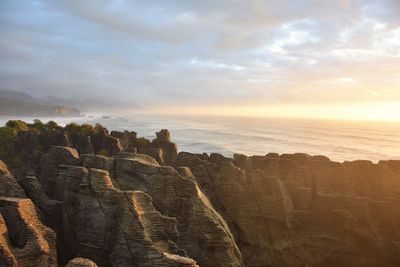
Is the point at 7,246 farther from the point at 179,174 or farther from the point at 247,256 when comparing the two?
the point at 247,256

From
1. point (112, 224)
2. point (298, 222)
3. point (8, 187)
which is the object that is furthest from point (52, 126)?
point (112, 224)

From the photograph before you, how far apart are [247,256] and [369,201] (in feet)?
45.2

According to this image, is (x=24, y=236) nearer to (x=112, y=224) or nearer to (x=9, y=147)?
(x=112, y=224)

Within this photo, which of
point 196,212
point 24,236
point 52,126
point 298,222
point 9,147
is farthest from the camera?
point 52,126

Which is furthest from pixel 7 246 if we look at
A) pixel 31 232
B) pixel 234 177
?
pixel 234 177

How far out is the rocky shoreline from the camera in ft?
71.8

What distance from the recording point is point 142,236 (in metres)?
21.9

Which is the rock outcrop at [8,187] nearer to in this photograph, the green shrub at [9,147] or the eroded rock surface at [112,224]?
the eroded rock surface at [112,224]

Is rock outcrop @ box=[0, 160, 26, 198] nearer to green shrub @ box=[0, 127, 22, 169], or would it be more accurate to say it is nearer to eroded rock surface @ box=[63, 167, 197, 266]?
eroded rock surface @ box=[63, 167, 197, 266]

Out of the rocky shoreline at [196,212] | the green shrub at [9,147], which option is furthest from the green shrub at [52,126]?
the rocky shoreline at [196,212]

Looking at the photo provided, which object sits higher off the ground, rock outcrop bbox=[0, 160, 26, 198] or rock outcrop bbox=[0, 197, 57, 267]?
rock outcrop bbox=[0, 160, 26, 198]

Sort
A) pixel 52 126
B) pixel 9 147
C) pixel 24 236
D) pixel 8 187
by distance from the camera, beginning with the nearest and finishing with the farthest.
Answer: pixel 24 236, pixel 8 187, pixel 9 147, pixel 52 126

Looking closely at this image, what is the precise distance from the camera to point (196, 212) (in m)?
28.4

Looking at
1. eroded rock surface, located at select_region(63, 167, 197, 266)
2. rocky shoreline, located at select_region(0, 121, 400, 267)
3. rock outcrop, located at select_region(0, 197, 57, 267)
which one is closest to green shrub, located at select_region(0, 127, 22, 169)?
rocky shoreline, located at select_region(0, 121, 400, 267)
